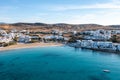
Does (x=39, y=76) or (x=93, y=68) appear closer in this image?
(x=39, y=76)

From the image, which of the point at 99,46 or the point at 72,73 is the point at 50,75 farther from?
the point at 99,46

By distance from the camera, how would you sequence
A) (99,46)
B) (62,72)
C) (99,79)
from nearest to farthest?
(99,79)
(62,72)
(99,46)

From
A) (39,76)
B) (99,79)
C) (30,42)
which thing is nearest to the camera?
(99,79)

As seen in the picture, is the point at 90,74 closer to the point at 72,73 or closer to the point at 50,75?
the point at 72,73

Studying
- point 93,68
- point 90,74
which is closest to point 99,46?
point 93,68

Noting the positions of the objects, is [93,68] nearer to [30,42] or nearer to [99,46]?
[99,46]

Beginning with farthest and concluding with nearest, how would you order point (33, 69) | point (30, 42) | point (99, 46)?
point (30, 42)
point (99, 46)
point (33, 69)

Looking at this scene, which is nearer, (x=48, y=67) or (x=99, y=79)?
(x=99, y=79)

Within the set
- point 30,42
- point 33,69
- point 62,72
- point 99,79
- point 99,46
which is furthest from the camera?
point 30,42

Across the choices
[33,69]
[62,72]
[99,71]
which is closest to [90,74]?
[99,71]
